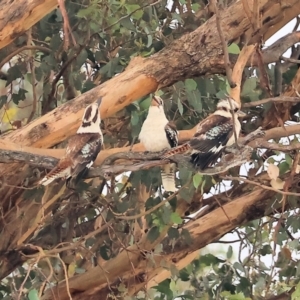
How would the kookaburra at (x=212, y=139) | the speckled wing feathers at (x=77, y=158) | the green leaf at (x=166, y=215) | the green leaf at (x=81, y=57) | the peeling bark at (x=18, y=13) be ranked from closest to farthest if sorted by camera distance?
1. the kookaburra at (x=212, y=139)
2. the speckled wing feathers at (x=77, y=158)
3. the peeling bark at (x=18, y=13)
4. the green leaf at (x=166, y=215)
5. the green leaf at (x=81, y=57)

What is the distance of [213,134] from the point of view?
164cm

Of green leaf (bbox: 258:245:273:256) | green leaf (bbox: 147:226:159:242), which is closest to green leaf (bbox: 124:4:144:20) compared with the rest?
green leaf (bbox: 147:226:159:242)

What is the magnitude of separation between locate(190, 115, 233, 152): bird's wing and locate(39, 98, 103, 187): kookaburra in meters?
0.24

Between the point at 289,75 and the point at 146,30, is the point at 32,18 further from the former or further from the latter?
the point at 289,75

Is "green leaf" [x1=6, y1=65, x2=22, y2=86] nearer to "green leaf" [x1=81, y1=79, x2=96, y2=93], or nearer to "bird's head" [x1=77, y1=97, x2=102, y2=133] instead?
"green leaf" [x1=81, y1=79, x2=96, y2=93]

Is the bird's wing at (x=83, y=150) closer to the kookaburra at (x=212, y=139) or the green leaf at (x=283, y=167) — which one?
the kookaburra at (x=212, y=139)

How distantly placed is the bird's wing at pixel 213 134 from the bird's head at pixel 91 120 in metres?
0.24

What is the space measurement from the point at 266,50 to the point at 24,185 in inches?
31.3

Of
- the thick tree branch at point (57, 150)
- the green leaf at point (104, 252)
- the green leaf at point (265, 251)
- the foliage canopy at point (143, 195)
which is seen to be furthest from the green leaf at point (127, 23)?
the green leaf at point (265, 251)

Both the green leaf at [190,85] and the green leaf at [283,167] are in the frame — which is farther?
the green leaf at [283,167]

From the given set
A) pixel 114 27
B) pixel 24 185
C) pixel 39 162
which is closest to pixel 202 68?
pixel 114 27

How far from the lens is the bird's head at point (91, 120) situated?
1.75 meters

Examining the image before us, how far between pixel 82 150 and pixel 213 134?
29 centimetres

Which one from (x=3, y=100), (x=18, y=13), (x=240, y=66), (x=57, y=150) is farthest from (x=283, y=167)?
(x=3, y=100)
